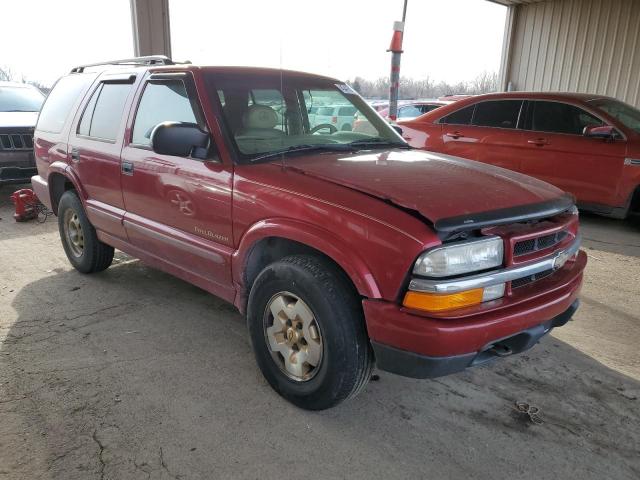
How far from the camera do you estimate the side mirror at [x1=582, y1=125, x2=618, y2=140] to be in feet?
20.1

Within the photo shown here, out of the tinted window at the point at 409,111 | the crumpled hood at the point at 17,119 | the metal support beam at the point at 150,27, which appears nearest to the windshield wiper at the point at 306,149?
the crumpled hood at the point at 17,119

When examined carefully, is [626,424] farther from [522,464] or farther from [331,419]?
[331,419]

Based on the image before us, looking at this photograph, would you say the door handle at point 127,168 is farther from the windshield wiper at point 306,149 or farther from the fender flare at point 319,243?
the fender flare at point 319,243

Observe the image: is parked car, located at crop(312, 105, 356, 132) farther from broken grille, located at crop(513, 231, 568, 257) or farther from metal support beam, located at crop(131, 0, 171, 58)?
metal support beam, located at crop(131, 0, 171, 58)

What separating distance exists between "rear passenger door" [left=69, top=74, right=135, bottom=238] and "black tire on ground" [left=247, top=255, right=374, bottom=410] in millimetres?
1779

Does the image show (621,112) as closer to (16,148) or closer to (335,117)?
(335,117)

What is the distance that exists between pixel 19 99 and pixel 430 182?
8578 mm

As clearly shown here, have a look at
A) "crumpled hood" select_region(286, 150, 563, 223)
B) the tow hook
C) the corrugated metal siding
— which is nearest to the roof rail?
"crumpled hood" select_region(286, 150, 563, 223)

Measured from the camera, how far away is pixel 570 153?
255 inches

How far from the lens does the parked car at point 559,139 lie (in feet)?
20.3

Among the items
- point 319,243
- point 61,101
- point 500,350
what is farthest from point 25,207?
point 500,350

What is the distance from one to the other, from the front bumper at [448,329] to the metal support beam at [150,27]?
7732 millimetres

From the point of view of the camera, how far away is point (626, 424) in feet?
8.68

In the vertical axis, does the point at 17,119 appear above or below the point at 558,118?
below
